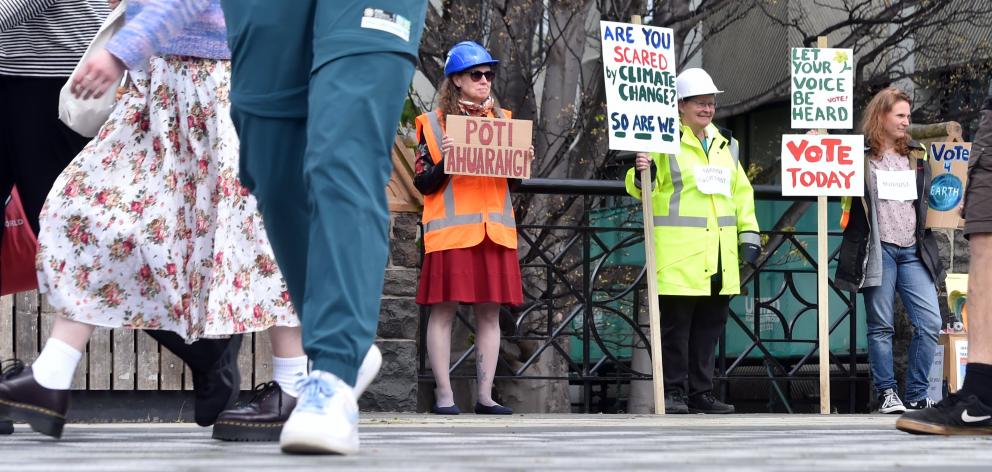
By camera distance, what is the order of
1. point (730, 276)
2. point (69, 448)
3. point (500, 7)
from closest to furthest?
1. point (69, 448)
2. point (730, 276)
3. point (500, 7)

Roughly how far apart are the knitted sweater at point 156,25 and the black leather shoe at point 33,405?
87cm

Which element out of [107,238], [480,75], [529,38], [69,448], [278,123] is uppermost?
[529,38]

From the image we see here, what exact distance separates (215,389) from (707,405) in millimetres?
4410

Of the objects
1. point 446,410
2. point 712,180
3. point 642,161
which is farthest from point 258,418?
point 712,180

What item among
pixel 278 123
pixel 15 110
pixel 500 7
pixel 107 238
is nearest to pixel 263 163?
pixel 278 123

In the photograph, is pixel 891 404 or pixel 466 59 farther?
pixel 891 404

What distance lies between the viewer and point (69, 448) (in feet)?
11.4

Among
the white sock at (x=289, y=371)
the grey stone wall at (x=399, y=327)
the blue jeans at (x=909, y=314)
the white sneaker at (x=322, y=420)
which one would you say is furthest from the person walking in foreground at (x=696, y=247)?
the white sneaker at (x=322, y=420)

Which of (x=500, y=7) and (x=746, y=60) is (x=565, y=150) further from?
(x=746, y=60)

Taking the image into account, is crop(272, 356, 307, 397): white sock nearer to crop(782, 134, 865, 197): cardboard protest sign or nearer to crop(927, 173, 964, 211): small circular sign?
crop(782, 134, 865, 197): cardboard protest sign

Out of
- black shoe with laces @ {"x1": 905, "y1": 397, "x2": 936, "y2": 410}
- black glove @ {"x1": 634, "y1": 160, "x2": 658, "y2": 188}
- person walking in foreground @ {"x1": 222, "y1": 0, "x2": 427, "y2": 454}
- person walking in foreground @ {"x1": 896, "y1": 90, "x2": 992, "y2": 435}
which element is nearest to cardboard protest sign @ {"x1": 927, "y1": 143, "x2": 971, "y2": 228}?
black shoe with laces @ {"x1": 905, "y1": 397, "x2": 936, "y2": 410}

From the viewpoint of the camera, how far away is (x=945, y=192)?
9.35 m

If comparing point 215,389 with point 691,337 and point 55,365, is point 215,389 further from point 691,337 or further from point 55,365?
point 691,337

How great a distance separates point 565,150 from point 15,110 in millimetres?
8444
